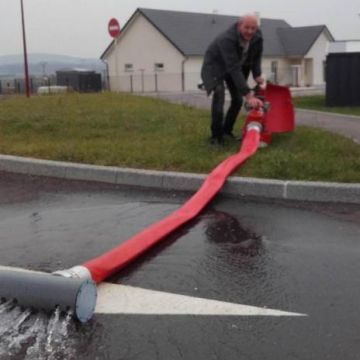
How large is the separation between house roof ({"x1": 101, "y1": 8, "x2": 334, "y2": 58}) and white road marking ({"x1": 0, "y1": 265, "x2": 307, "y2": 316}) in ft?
136

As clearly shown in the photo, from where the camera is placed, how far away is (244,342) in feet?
10.9

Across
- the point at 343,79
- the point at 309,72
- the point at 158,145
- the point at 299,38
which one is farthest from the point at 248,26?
the point at 299,38

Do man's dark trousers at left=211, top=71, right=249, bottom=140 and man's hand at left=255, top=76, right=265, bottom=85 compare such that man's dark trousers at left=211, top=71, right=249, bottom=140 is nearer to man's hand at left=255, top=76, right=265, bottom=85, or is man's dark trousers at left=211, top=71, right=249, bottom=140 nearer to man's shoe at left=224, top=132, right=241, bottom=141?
man's shoe at left=224, top=132, right=241, bottom=141

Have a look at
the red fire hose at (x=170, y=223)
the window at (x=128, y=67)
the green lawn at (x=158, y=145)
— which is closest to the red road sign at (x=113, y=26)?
the green lawn at (x=158, y=145)

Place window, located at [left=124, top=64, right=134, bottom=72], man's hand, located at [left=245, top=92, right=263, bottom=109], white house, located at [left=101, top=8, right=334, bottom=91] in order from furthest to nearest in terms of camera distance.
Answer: window, located at [left=124, top=64, right=134, bottom=72] → white house, located at [left=101, top=8, right=334, bottom=91] → man's hand, located at [left=245, top=92, right=263, bottom=109]

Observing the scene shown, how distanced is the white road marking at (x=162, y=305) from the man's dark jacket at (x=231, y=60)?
14.3 feet

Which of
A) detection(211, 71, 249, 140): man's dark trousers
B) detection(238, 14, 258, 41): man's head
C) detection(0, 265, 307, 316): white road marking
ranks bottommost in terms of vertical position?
detection(0, 265, 307, 316): white road marking

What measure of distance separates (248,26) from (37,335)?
17.4ft

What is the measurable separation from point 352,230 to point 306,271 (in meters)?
1.13

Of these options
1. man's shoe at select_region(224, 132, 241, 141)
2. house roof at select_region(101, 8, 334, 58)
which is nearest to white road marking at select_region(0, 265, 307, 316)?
man's shoe at select_region(224, 132, 241, 141)

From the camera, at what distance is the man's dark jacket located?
7805 millimetres

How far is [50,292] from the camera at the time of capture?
11.5 ft

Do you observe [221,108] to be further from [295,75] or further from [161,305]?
[295,75]

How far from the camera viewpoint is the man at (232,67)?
25.6ft
